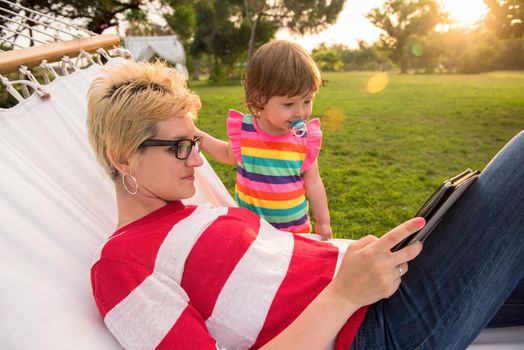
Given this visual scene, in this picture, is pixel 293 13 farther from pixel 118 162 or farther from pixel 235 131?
pixel 118 162

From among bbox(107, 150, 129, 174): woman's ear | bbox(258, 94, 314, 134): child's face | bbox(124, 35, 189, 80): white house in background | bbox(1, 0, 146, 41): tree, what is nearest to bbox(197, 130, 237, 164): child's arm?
bbox(258, 94, 314, 134): child's face

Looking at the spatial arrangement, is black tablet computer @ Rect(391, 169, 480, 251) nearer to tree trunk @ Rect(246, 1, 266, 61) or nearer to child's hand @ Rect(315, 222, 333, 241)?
child's hand @ Rect(315, 222, 333, 241)

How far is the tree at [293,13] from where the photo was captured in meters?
26.8

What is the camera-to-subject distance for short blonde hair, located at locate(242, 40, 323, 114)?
1.93 m

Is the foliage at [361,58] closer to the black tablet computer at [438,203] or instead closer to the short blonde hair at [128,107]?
the short blonde hair at [128,107]

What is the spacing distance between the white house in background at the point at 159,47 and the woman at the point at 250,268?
931 inches

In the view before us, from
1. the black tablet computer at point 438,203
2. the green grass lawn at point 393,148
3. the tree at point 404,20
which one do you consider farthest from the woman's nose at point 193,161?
the tree at point 404,20

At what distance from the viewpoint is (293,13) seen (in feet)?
89.9

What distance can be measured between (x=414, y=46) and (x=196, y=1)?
90.8 feet

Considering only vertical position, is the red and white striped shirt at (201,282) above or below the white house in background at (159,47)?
above

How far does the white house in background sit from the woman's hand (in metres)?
24.0

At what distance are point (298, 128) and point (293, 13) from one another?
90.7ft

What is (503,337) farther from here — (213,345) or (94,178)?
(94,178)

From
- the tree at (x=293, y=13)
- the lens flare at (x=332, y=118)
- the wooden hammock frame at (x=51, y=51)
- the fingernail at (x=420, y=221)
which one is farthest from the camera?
the tree at (x=293, y=13)
